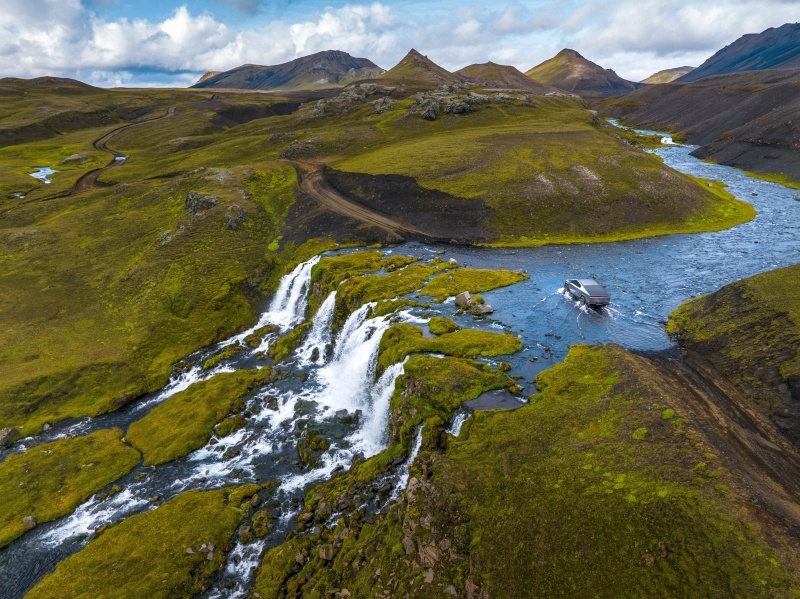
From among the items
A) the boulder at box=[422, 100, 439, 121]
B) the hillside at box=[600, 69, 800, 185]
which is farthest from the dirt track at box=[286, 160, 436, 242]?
the hillside at box=[600, 69, 800, 185]

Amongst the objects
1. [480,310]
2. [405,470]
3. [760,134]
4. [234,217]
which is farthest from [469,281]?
[760,134]

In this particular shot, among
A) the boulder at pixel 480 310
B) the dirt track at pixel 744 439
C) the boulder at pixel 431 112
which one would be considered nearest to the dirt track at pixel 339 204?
the boulder at pixel 480 310

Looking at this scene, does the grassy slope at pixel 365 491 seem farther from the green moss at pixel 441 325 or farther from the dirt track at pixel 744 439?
the dirt track at pixel 744 439

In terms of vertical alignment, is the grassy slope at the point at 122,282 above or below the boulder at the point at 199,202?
below

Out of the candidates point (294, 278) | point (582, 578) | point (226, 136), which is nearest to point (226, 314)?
point (294, 278)

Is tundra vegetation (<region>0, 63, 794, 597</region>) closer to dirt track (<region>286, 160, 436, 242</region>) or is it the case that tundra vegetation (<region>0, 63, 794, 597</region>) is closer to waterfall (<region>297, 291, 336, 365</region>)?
dirt track (<region>286, 160, 436, 242</region>)

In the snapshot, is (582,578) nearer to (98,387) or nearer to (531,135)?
(98,387)

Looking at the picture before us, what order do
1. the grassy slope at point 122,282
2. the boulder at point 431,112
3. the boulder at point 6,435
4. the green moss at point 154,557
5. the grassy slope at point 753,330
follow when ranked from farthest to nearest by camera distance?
the boulder at point 431,112
the grassy slope at point 122,282
the boulder at point 6,435
the grassy slope at point 753,330
the green moss at point 154,557
